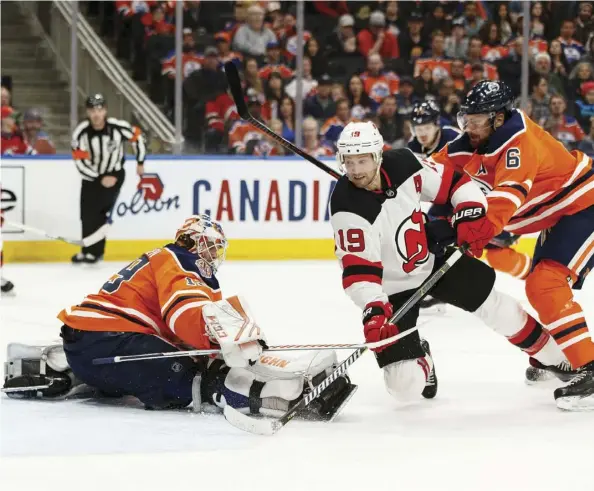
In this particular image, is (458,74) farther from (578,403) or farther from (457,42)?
(578,403)

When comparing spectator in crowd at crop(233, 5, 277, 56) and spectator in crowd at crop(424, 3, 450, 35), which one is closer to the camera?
spectator in crowd at crop(233, 5, 277, 56)

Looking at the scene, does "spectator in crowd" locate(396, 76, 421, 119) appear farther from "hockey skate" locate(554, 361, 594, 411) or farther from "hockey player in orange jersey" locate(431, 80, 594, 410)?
"hockey skate" locate(554, 361, 594, 411)

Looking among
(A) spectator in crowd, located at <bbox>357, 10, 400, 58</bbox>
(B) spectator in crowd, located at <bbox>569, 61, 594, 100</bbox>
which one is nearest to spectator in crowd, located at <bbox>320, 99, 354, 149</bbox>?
(A) spectator in crowd, located at <bbox>357, 10, 400, 58</bbox>

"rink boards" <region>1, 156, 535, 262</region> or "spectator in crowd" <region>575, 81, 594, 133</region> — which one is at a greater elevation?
"spectator in crowd" <region>575, 81, 594, 133</region>

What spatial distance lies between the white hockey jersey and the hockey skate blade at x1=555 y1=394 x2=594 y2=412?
0.63m

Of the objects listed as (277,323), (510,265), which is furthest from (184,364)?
(510,265)

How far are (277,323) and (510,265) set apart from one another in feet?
3.78

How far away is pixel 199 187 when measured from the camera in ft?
26.9

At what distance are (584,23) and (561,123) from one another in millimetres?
736

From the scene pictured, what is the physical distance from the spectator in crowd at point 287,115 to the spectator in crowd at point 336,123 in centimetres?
22

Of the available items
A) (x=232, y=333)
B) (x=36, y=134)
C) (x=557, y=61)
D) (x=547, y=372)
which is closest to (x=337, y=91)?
(x=557, y=61)

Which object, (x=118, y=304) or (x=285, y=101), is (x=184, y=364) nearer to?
(x=118, y=304)

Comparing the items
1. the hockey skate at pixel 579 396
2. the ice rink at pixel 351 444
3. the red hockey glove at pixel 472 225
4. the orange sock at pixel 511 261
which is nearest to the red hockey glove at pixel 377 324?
the ice rink at pixel 351 444

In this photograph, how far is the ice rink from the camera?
10.6 feet
